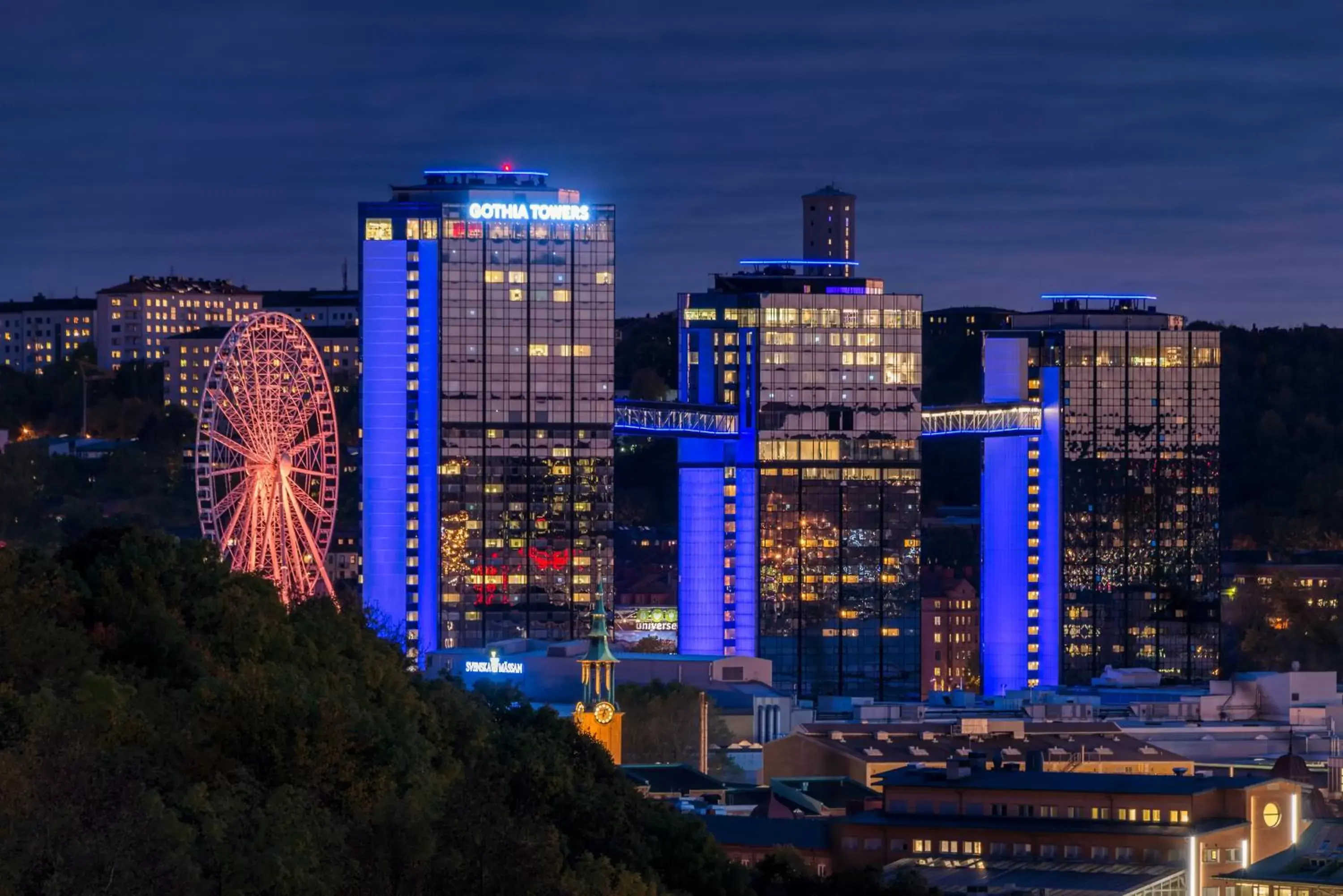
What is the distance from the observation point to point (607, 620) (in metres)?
162

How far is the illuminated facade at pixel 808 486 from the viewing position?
559ft

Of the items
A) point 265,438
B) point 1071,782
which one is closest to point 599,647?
point 265,438

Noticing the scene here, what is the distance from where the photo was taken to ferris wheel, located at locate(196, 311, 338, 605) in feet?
A: 340

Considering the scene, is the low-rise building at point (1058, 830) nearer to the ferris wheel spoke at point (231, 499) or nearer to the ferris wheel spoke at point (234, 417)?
the ferris wheel spoke at point (231, 499)

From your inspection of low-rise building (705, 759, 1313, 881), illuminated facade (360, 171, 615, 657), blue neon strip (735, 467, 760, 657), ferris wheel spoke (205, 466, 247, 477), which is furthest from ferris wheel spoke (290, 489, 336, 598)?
blue neon strip (735, 467, 760, 657)

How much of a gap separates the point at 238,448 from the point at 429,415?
59.9 metres

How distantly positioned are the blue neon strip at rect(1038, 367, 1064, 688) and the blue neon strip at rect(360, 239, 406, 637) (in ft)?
126

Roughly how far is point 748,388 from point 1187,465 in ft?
93.3

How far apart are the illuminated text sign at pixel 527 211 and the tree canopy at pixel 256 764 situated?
98738mm

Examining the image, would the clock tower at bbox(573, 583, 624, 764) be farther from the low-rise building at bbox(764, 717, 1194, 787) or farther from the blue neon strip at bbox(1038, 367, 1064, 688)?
the blue neon strip at bbox(1038, 367, 1064, 688)

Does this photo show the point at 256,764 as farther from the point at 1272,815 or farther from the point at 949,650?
the point at 949,650

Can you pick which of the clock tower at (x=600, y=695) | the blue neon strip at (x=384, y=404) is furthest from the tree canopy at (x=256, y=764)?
the blue neon strip at (x=384, y=404)

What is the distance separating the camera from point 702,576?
6673 inches

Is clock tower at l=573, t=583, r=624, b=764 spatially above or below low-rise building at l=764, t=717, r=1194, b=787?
above
